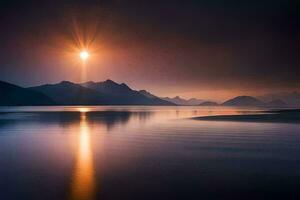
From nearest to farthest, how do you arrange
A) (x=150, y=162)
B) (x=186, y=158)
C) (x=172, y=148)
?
1. (x=150, y=162)
2. (x=186, y=158)
3. (x=172, y=148)

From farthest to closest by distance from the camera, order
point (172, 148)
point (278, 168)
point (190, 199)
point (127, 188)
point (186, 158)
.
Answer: point (172, 148) → point (186, 158) → point (278, 168) → point (127, 188) → point (190, 199)

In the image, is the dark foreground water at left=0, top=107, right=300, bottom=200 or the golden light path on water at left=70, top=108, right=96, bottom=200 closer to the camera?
the golden light path on water at left=70, top=108, right=96, bottom=200

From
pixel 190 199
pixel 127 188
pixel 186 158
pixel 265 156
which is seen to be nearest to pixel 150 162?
pixel 186 158

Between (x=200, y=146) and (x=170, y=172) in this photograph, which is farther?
(x=200, y=146)

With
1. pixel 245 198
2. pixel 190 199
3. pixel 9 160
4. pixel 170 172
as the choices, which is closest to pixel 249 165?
pixel 170 172

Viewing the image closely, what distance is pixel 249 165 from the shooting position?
17.7 m

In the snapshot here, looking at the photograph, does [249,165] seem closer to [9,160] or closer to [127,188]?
[127,188]

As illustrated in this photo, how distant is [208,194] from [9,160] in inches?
559

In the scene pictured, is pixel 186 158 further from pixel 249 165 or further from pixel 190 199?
pixel 190 199

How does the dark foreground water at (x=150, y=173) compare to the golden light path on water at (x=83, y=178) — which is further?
the dark foreground water at (x=150, y=173)

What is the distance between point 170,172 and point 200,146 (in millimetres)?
10382

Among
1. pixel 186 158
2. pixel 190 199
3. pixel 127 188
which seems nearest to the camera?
pixel 190 199

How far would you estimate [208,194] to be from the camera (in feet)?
39.3

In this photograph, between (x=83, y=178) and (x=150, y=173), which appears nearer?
(x=83, y=178)
